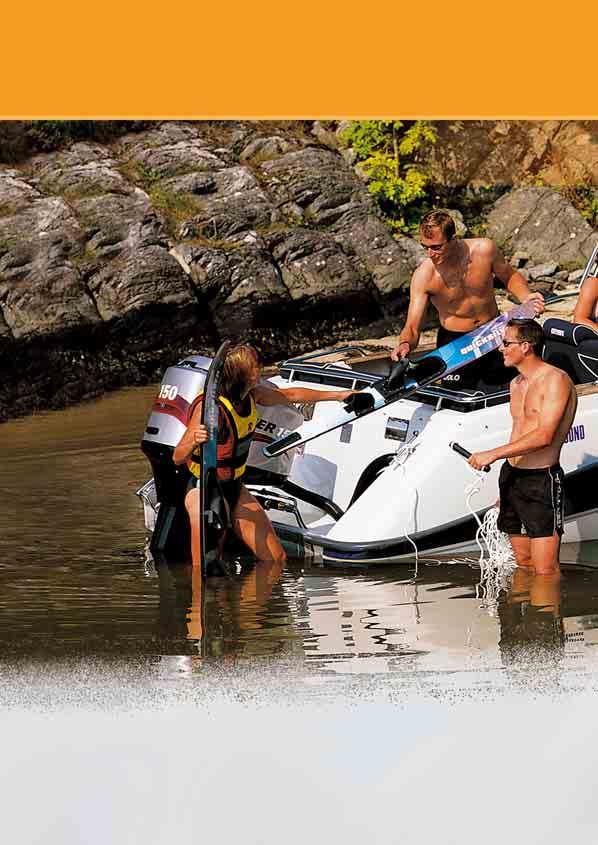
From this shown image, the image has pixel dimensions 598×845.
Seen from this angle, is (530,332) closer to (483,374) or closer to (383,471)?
(383,471)

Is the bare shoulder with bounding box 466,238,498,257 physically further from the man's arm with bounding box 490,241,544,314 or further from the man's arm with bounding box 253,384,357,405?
the man's arm with bounding box 253,384,357,405

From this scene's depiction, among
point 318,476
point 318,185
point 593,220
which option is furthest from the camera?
point 593,220

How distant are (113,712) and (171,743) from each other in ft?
1.62

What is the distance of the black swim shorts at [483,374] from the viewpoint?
830 centimetres

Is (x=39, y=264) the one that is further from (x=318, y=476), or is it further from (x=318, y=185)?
(x=318, y=476)

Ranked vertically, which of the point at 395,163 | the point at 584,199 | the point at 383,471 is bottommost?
the point at 383,471

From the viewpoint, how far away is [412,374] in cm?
782

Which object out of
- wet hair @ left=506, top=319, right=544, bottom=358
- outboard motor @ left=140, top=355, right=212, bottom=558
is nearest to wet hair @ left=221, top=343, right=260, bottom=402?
outboard motor @ left=140, top=355, right=212, bottom=558

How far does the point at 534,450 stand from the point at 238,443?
1.59 metres

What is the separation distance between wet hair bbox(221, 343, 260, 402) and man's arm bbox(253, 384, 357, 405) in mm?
574

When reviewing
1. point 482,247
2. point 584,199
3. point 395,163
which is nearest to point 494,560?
point 482,247

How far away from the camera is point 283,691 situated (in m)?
5.75

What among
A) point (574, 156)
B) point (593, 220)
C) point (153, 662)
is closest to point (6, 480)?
point (153, 662)

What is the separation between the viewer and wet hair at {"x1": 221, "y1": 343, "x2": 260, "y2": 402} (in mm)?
7160
